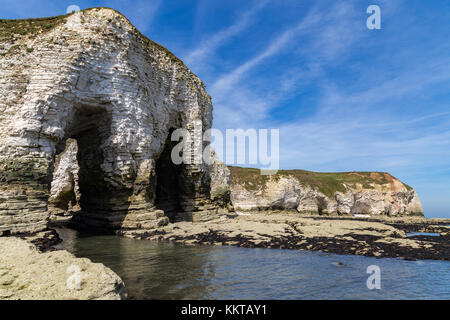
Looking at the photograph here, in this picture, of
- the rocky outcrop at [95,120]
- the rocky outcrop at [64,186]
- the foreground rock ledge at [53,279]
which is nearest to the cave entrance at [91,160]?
the rocky outcrop at [95,120]

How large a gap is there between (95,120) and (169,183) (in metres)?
12.2

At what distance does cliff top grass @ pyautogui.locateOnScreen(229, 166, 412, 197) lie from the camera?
62938 millimetres

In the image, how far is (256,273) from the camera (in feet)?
36.3

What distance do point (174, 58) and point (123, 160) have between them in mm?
14177

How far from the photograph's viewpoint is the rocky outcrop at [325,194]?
61.3 meters

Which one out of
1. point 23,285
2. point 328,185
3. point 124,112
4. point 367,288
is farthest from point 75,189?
point 328,185

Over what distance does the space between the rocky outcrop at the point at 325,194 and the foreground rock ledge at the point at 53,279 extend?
53.8m

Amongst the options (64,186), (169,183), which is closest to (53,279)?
(169,183)

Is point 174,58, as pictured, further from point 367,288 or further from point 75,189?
point 367,288

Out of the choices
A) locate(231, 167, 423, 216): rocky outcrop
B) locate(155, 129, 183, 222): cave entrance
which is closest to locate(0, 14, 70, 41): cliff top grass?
locate(155, 129, 183, 222): cave entrance

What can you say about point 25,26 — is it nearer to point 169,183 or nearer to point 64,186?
point 64,186

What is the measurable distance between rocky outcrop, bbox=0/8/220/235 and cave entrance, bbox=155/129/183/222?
133mm

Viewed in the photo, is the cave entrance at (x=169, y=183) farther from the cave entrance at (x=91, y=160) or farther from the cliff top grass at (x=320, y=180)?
the cliff top grass at (x=320, y=180)

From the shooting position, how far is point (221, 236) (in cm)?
2058
